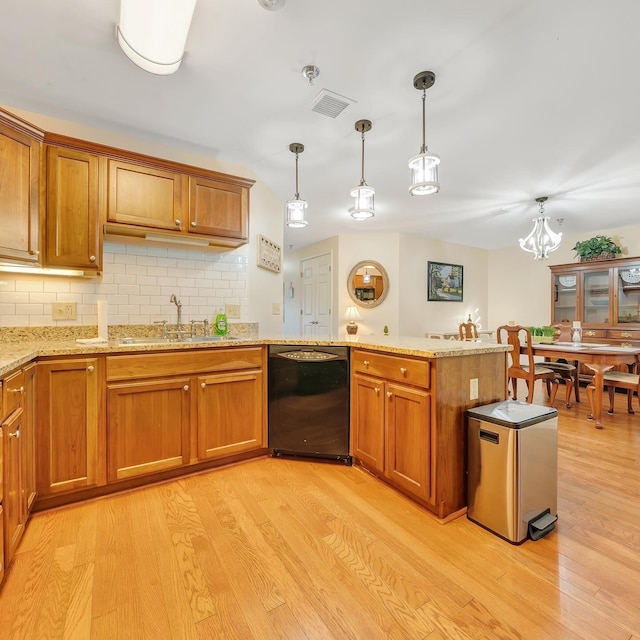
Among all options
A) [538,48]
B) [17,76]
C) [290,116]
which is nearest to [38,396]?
[17,76]

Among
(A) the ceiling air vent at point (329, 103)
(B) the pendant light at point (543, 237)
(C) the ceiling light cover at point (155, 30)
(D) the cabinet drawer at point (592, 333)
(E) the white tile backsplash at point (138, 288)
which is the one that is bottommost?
(D) the cabinet drawer at point (592, 333)

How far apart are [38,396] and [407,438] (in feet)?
6.51

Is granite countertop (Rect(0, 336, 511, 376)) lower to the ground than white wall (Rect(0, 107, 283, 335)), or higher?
lower

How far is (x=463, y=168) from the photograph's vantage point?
3.24 m

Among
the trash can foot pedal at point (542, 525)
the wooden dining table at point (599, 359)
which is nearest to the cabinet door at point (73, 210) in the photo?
the trash can foot pedal at point (542, 525)

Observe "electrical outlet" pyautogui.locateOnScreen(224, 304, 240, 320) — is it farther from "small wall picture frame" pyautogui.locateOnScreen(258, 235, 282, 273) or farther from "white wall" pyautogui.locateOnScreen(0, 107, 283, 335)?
"small wall picture frame" pyautogui.locateOnScreen(258, 235, 282, 273)

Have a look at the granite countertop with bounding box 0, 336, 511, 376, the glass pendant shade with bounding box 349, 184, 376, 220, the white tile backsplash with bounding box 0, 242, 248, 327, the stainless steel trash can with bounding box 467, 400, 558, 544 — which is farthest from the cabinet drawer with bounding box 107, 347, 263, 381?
the stainless steel trash can with bounding box 467, 400, 558, 544

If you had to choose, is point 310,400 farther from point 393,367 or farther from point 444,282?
point 444,282

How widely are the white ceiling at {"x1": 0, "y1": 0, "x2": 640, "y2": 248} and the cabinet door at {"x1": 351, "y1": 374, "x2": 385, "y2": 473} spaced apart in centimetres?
181

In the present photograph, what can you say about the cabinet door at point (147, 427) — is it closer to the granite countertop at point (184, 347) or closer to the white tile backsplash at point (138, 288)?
the granite countertop at point (184, 347)

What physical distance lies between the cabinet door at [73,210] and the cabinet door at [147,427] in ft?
2.86

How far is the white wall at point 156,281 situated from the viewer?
231cm

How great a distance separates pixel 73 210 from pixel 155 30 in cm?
121

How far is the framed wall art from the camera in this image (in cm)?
613
